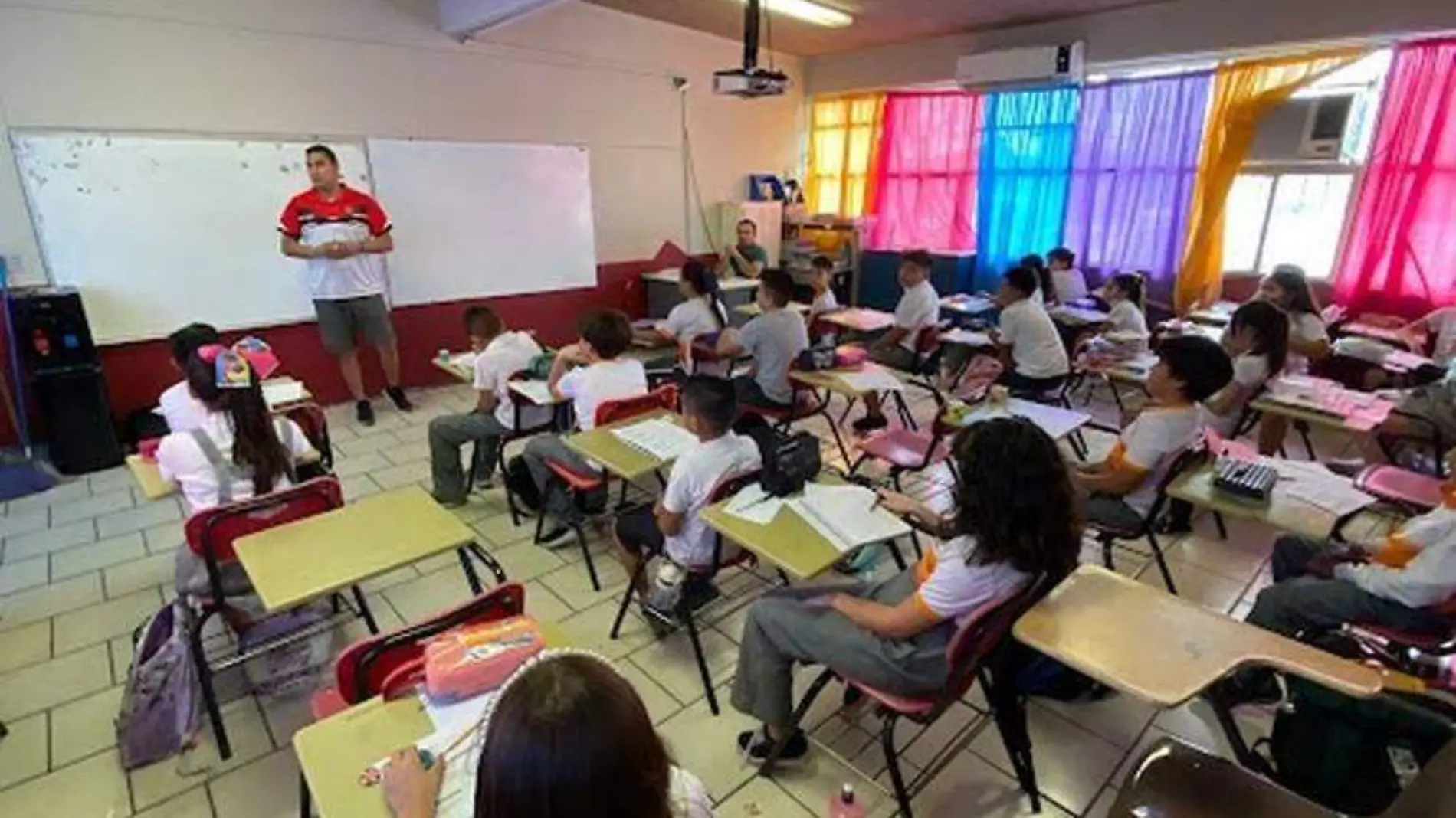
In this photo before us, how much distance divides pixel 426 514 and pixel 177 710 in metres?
0.90

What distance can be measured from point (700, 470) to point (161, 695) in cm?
164

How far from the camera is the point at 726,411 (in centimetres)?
230

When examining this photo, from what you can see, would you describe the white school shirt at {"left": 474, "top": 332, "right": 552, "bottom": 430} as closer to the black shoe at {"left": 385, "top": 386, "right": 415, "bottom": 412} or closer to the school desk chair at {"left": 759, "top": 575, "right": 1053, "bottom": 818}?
the black shoe at {"left": 385, "top": 386, "right": 415, "bottom": 412}

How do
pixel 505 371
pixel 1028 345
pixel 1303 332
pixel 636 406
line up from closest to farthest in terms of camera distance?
pixel 636 406, pixel 505 371, pixel 1303 332, pixel 1028 345

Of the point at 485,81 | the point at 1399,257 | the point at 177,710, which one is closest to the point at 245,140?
the point at 485,81

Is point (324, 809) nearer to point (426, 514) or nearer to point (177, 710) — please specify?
point (426, 514)

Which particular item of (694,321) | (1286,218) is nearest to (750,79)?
(694,321)

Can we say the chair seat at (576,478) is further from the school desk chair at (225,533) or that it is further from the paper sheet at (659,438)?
the school desk chair at (225,533)

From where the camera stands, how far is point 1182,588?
115 inches

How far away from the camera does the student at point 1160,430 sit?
2.49m

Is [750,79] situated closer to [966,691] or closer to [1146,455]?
[1146,455]

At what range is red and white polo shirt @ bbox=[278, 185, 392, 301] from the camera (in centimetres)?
458

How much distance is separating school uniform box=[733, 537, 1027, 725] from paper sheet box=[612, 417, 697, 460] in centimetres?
80

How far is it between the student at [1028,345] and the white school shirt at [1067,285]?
1877 mm
